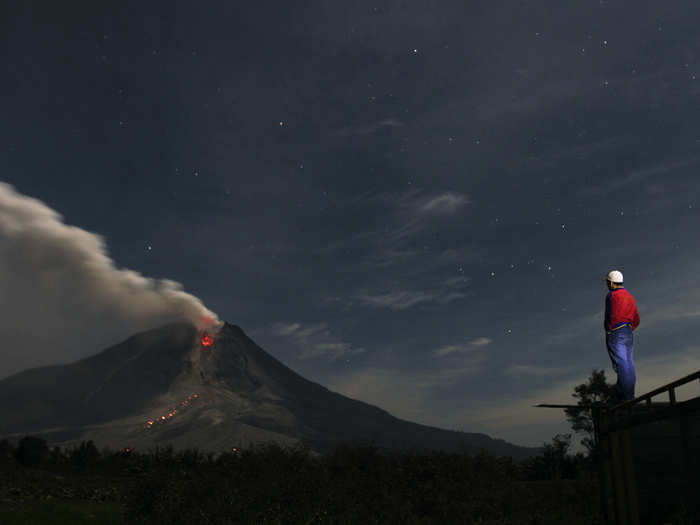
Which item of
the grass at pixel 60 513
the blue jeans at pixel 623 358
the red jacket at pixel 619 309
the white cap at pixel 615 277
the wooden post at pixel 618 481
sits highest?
the white cap at pixel 615 277

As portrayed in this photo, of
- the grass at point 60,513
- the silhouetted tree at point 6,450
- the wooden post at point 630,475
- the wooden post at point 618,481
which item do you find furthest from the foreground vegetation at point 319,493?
the silhouetted tree at point 6,450

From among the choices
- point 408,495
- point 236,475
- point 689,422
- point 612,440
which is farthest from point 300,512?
point 689,422

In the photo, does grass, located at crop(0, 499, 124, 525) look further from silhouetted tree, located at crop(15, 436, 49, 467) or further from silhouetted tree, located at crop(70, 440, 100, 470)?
silhouetted tree, located at crop(15, 436, 49, 467)

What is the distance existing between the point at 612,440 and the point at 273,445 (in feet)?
58.3

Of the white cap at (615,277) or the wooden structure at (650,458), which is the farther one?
the white cap at (615,277)

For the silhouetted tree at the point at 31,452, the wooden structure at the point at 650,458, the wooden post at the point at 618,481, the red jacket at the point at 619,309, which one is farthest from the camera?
the silhouetted tree at the point at 31,452

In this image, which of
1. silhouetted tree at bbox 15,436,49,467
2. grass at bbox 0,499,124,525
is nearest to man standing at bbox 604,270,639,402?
grass at bbox 0,499,124,525

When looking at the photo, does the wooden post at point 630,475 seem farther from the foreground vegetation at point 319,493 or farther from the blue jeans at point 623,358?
the foreground vegetation at point 319,493

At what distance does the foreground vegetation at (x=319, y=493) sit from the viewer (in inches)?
757

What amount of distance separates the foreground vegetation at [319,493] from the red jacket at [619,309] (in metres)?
9.14

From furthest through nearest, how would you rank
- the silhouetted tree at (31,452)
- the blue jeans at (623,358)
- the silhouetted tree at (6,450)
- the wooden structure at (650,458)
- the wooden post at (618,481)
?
the silhouetted tree at (6,450) < the silhouetted tree at (31,452) < the blue jeans at (623,358) < the wooden post at (618,481) < the wooden structure at (650,458)

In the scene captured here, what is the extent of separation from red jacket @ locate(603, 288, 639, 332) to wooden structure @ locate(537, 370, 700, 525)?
1.34m

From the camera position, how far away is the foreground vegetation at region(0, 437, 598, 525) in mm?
19234

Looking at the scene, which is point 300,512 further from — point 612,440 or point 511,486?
point 612,440
